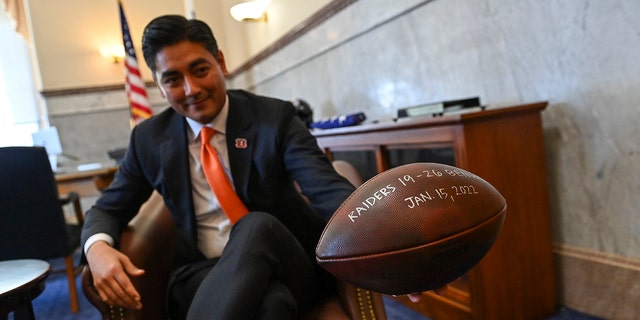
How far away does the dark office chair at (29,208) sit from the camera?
2.03 m

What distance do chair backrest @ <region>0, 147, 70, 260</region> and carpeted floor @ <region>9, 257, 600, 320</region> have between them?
49 centimetres

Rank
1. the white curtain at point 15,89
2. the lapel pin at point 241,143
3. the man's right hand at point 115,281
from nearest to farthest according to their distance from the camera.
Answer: the man's right hand at point 115,281 < the lapel pin at point 241,143 < the white curtain at point 15,89

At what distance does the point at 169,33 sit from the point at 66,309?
7.34 feet

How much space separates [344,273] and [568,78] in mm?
1246

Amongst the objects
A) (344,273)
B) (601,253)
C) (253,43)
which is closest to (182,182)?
(344,273)

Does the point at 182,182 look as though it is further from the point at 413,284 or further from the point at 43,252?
the point at 43,252

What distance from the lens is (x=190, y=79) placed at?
1.18 metres

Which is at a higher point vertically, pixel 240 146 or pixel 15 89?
pixel 15 89

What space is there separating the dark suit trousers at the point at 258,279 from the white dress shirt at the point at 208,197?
0.27 metres

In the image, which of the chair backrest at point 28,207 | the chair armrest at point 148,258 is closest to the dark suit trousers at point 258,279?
the chair armrest at point 148,258

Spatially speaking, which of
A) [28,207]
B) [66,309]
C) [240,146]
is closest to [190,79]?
[240,146]

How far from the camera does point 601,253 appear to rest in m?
1.55

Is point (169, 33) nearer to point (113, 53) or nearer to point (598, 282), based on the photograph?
point (598, 282)

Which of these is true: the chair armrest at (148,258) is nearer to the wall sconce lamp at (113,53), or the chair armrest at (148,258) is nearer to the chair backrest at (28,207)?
the chair backrest at (28,207)
